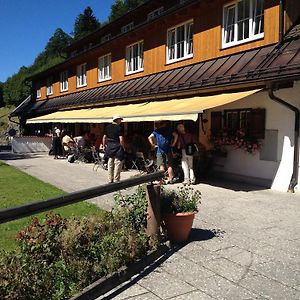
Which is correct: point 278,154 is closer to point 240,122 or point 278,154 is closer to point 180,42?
point 240,122

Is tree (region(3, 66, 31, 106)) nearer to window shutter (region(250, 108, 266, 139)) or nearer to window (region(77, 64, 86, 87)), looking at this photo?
window (region(77, 64, 86, 87))

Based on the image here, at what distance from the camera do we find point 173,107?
11.5 meters

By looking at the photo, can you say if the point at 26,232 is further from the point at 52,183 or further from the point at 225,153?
the point at 225,153

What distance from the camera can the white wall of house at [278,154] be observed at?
32.2ft

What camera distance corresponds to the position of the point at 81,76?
24.9 metres

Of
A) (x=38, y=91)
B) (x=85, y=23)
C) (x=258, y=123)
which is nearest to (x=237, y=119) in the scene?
(x=258, y=123)

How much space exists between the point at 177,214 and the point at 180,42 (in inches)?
433

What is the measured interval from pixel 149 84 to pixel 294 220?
9548mm

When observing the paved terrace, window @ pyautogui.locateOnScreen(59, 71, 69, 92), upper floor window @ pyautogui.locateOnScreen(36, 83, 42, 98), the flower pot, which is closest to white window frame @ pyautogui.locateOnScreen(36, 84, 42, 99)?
upper floor window @ pyautogui.locateOnScreen(36, 83, 42, 98)

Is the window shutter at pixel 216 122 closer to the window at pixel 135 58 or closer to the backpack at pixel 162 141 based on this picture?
the backpack at pixel 162 141

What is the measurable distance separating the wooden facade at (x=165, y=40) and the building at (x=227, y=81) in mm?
35

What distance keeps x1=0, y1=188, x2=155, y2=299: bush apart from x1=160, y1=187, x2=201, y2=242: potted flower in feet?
1.25

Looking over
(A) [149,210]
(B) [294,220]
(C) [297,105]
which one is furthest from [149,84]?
(A) [149,210]

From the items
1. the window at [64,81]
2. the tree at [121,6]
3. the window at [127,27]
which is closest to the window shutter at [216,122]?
the window at [127,27]
